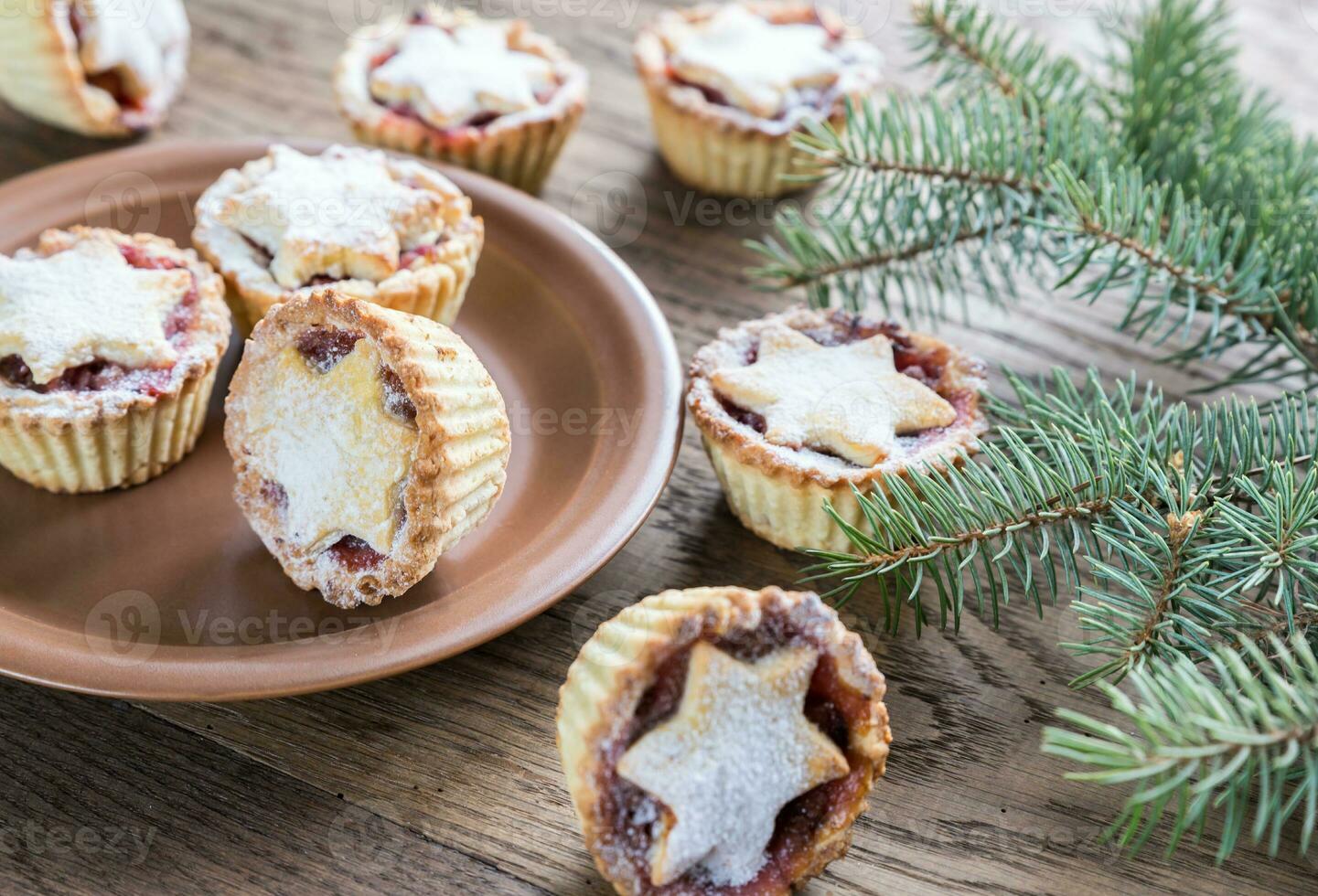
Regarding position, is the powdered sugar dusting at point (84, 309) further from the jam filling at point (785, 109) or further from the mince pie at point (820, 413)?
the jam filling at point (785, 109)

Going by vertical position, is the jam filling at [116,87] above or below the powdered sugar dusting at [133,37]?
below

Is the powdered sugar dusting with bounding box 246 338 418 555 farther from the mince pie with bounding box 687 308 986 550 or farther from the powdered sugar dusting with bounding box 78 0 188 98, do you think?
the powdered sugar dusting with bounding box 78 0 188 98

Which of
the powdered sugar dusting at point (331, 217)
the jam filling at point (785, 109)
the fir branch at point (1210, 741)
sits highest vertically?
the fir branch at point (1210, 741)

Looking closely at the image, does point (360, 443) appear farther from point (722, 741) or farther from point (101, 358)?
point (722, 741)

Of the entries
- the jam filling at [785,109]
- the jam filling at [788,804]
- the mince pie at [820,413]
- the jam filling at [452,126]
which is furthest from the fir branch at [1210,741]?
the jam filling at [452,126]

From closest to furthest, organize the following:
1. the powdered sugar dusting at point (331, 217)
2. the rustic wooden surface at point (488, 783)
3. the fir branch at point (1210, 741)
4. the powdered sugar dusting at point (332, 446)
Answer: the fir branch at point (1210, 741), the rustic wooden surface at point (488, 783), the powdered sugar dusting at point (332, 446), the powdered sugar dusting at point (331, 217)

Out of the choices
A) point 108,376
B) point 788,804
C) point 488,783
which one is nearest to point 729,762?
point 788,804
